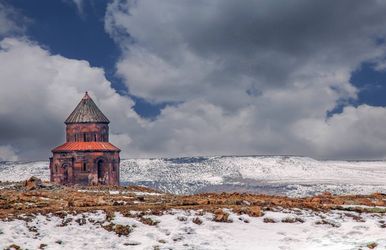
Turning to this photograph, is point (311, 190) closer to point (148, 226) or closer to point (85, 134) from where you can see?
point (85, 134)

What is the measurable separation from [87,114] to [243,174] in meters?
89.7

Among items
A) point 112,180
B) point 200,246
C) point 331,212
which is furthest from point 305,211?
point 112,180

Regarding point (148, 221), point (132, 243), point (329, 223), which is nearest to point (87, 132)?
point (148, 221)

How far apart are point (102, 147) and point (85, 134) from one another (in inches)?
164

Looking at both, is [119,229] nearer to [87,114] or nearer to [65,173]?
[65,173]

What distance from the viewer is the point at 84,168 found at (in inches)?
3455

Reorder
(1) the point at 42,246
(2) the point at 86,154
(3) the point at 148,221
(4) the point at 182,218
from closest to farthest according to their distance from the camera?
1. (1) the point at 42,246
2. (3) the point at 148,221
3. (4) the point at 182,218
4. (2) the point at 86,154

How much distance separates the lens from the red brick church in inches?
3438

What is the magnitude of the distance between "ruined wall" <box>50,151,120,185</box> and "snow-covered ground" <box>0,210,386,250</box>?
211ft

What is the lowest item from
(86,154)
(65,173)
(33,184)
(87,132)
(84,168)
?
(33,184)

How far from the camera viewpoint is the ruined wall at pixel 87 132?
297ft

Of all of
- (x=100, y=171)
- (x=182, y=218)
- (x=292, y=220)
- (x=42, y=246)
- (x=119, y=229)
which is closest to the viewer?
(x=42, y=246)

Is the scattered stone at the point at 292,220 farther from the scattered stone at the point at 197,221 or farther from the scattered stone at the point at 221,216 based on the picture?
the scattered stone at the point at 197,221

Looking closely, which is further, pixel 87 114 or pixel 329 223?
pixel 87 114
